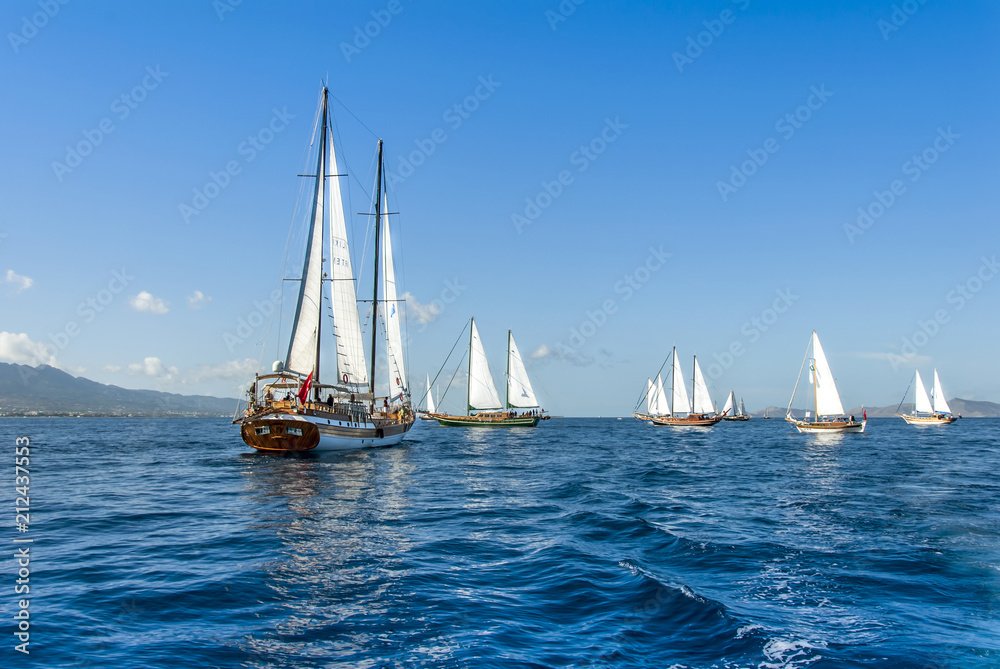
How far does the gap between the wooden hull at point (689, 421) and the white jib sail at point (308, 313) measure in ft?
347

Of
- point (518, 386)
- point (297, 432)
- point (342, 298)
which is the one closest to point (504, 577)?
point (297, 432)

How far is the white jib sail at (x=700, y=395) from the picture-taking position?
5492 inches

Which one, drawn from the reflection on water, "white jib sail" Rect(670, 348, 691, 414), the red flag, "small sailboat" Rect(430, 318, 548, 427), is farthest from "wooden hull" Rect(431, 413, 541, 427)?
the reflection on water

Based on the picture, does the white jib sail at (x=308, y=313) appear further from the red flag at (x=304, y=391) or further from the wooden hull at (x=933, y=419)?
A: the wooden hull at (x=933, y=419)

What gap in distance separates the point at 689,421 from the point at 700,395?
24.6 feet

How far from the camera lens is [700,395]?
464 feet

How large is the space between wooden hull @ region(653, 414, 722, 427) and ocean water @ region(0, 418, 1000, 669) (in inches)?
4354

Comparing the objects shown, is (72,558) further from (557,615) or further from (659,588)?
(659,588)

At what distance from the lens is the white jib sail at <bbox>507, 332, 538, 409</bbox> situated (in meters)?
117

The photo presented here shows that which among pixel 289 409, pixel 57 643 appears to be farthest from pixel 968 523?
pixel 289 409

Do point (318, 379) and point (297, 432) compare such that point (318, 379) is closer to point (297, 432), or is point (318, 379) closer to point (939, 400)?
point (297, 432)

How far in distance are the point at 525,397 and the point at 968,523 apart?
326ft

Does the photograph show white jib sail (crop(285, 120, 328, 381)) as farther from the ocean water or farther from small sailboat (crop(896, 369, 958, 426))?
small sailboat (crop(896, 369, 958, 426))

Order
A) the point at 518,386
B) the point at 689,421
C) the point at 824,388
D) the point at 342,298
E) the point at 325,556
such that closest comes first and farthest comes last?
the point at 325,556 → the point at 342,298 → the point at 824,388 → the point at 518,386 → the point at 689,421
